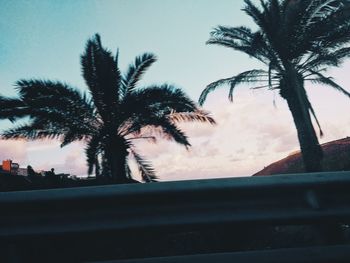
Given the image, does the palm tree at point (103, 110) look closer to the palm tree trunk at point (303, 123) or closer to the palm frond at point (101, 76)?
the palm frond at point (101, 76)

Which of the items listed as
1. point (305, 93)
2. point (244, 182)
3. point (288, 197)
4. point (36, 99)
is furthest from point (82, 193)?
point (305, 93)

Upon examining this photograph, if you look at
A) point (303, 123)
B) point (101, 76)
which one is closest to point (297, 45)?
point (303, 123)

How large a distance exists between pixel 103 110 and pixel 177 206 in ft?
36.3

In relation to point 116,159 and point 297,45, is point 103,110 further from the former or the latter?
point 297,45

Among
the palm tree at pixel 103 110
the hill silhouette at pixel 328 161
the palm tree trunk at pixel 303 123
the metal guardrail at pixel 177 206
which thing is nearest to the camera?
the metal guardrail at pixel 177 206

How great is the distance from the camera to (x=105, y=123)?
12945 millimetres

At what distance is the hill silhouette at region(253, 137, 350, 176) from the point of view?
2358 cm

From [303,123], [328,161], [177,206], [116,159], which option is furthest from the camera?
[328,161]

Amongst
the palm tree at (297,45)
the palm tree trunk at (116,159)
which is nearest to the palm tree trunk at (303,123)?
the palm tree at (297,45)

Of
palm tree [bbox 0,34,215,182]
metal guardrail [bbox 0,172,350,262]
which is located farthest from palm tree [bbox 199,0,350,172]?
metal guardrail [bbox 0,172,350,262]

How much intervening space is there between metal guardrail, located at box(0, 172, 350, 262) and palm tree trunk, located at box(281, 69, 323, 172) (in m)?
13.1

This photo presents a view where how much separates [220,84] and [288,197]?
1440cm

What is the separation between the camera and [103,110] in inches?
502

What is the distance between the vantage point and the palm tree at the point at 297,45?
44.4 ft
